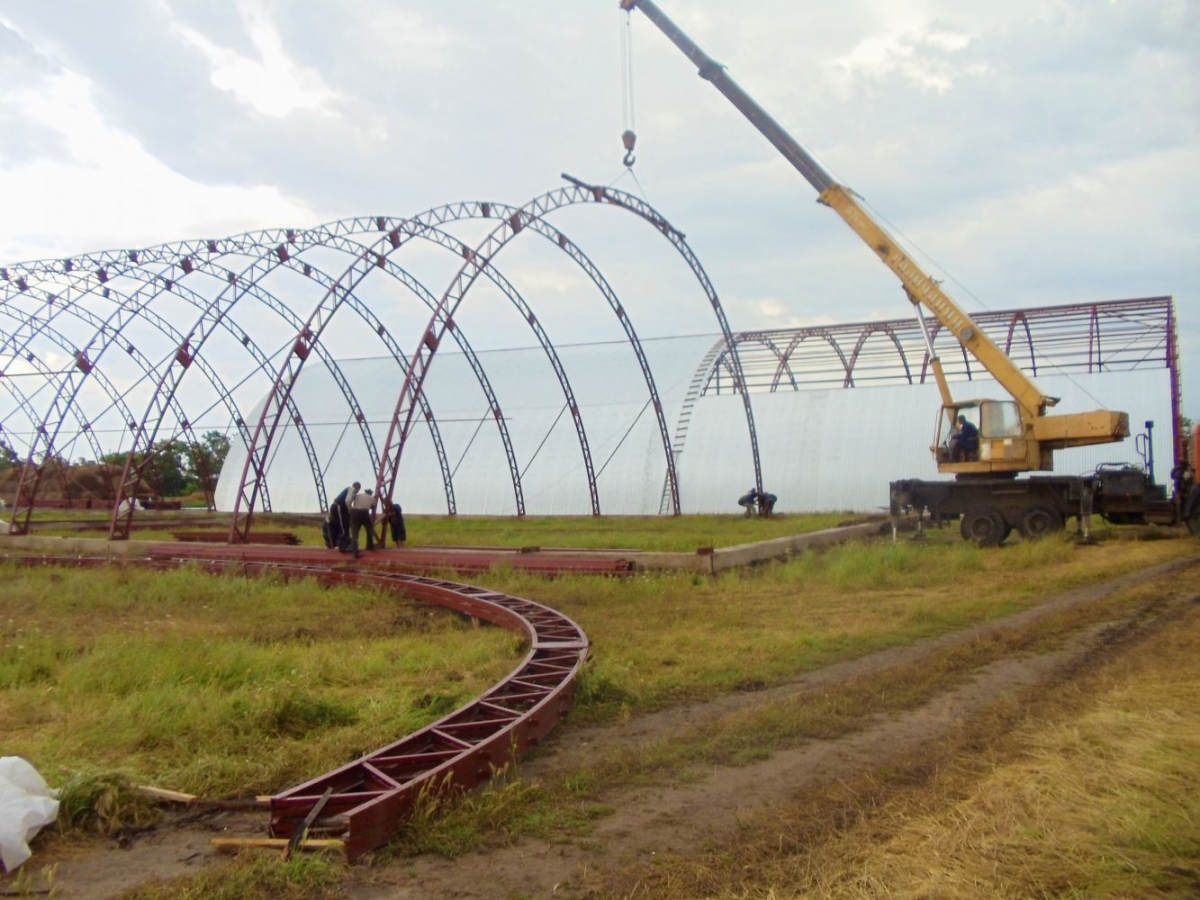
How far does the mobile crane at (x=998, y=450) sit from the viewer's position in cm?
2070

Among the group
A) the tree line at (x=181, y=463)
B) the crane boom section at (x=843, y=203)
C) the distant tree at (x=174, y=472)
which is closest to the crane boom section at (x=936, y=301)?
the crane boom section at (x=843, y=203)

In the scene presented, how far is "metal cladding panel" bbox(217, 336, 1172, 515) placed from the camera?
1297 inches

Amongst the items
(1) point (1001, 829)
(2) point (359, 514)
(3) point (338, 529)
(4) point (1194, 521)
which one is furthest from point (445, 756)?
(4) point (1194, 521)

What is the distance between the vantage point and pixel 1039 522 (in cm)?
2078

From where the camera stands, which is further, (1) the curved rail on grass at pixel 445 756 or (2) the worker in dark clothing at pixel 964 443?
(2) the worker in dark clothing at pixel 964 443

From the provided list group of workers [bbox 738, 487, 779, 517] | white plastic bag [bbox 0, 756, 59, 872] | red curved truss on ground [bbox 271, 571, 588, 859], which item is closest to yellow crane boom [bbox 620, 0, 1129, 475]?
group of workers [bbox 738, 487, 779, 517]

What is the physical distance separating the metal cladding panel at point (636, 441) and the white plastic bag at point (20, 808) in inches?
1186

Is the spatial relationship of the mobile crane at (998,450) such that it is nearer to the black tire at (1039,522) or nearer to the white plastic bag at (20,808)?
the black tire at (1039,522)

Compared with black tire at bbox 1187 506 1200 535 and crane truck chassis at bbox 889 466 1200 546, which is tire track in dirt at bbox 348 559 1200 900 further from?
black tire at bbox 1187 506 1200 535

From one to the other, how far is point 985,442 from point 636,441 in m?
16.9

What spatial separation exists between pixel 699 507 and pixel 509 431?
29.1 feet

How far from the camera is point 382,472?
21.1m

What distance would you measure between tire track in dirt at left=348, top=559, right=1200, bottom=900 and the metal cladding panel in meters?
23.9

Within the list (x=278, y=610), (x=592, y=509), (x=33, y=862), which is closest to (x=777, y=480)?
(x=592, y=509)
